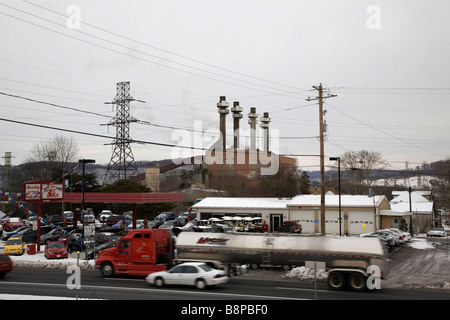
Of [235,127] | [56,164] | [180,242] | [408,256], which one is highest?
[235,127]

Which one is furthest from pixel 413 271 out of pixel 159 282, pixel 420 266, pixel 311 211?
pixel 311 211

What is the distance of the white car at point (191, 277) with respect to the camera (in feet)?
68.0

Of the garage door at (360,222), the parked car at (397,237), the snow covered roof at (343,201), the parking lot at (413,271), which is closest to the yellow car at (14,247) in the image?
the parking lot at (413,271)

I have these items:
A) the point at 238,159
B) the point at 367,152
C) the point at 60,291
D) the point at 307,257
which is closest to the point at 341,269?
the point at 307,257

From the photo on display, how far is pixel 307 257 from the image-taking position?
21.8 m

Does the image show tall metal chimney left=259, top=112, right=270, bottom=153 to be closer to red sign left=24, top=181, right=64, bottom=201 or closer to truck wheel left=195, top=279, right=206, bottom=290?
red sign left=24, top=181, right=64, bottom=201

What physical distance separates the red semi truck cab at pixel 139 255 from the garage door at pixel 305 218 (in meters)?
31.0

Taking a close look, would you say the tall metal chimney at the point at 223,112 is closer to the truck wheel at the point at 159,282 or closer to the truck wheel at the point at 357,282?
the truck wheel at the point at 159,282

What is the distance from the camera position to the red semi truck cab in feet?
79.1

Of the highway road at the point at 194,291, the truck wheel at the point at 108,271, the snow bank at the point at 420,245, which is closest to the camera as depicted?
the highway road at the point at 194,291

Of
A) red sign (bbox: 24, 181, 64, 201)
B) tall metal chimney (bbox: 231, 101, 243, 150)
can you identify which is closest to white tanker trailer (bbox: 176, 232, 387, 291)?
red sign (bbox: 24, 181, 64, 201)

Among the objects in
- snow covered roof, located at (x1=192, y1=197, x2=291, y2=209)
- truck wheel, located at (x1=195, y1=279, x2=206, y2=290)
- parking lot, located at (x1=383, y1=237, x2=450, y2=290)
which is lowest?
parking lot, located at (x1=383, y1=237, x2=450, y2=290)
